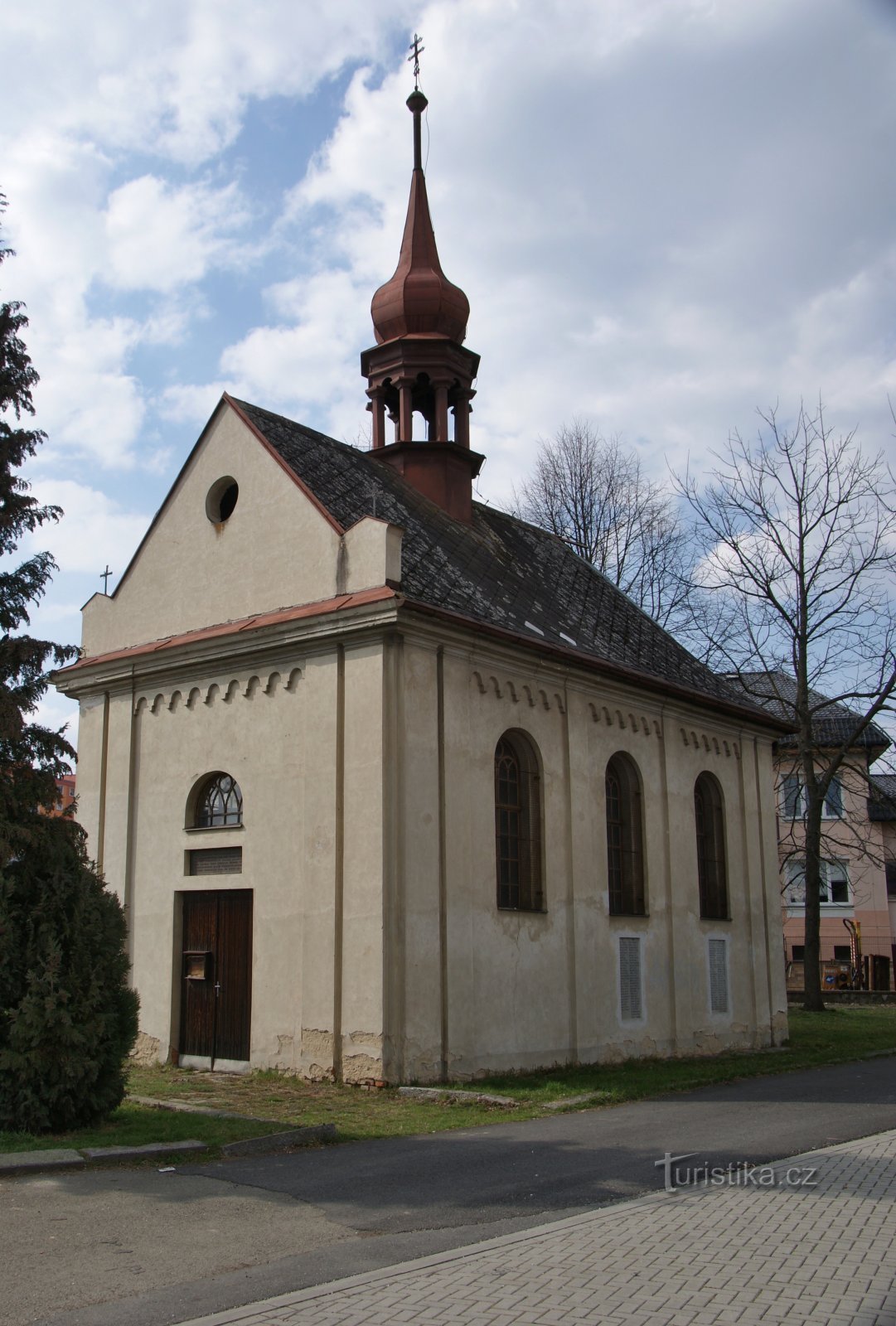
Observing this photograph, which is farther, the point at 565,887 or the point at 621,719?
the point at 621,719

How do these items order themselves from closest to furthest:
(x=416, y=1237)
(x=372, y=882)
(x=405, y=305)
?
(x=416, y=1237)
(x=372, y=882)
(x=405, y=305)

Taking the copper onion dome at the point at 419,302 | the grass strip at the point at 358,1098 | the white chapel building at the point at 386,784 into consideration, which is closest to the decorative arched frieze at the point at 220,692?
the white chapel building at the point at 386,784

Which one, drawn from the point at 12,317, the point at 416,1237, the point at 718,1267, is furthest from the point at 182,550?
the point at 718,1267

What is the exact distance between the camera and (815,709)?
30.1 m

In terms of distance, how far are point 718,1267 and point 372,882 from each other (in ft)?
27.5

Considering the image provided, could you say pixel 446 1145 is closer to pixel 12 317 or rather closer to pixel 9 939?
pixel 9 939

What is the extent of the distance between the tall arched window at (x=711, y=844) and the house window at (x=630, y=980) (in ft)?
10.6

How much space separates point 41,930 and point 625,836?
10.9 metres

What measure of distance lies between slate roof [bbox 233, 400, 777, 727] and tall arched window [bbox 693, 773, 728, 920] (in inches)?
63.9

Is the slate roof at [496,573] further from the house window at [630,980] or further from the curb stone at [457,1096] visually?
the curb stone at [457,1096]

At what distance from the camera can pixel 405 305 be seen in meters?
22.1

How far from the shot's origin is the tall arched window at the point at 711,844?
21719mm

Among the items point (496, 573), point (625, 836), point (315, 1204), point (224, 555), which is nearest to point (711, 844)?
point (625, 836)

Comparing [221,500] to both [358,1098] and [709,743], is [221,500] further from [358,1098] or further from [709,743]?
[709,743]
